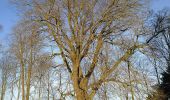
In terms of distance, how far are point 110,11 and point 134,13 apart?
131 centimetres

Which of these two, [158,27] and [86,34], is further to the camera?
[158,27]

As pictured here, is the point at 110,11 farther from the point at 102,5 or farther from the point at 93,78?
the point at 93,78

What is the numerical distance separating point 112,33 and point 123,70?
7.55 ft

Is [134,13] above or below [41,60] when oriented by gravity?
above

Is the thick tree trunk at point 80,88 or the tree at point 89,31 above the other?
the tree at point 89,31

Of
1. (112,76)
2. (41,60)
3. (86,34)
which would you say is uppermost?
(86,34)

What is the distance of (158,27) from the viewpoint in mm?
16453

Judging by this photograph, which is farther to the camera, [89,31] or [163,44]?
[163,44]

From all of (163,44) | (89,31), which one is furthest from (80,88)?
(163,44)

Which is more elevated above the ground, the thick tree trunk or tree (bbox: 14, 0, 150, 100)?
tree (bbox: 14, 0, 150, 100)

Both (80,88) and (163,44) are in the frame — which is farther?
(163,44)

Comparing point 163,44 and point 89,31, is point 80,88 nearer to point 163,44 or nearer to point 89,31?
point 89,31

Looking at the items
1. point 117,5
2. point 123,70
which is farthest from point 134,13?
point 123,70

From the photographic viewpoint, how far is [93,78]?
16.0 meters
